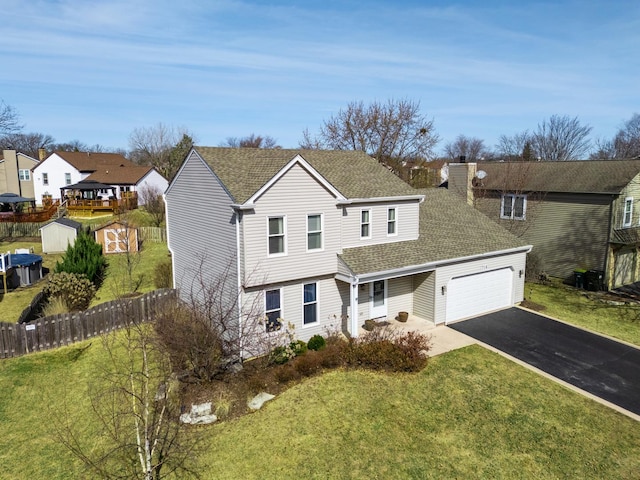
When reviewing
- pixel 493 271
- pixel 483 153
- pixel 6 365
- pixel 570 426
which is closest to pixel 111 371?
pixel 6 365

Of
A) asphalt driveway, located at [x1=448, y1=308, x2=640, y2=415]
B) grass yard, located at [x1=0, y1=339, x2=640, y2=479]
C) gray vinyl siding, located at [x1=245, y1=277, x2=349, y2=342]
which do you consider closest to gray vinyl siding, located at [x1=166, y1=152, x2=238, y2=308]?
gray vinyl siding, located at [x1=245, y1=277, x2=349, y2=342]

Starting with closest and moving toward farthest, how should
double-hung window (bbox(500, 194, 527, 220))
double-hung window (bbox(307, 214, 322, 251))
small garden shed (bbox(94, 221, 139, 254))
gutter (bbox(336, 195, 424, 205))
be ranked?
double-hung window (bbox(307, 214, 322, 251)) → gutter (bbox(336, 195, 424, 205)) → double-hung window (bbox(500, 194, 527, 220)) → small garden shed (bbox(94, 221, 139, 254))

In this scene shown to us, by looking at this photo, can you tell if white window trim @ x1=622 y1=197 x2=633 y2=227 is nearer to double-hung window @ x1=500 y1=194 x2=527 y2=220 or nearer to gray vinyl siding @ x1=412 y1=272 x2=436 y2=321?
double-hung window @ x1=500 y1=194 x2=527 y2=220

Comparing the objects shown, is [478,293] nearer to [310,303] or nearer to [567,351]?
[567,351]

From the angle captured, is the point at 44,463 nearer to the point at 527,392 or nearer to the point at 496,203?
the point at 527,392

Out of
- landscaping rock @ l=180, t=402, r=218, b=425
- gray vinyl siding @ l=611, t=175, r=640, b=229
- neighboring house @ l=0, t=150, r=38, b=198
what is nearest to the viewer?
landscaping rock @ l=180, t=402, r=218, b=425

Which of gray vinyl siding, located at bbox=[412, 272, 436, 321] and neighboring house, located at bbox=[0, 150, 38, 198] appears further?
neighboring house, located at bbox=[0, 150, 38, 198]

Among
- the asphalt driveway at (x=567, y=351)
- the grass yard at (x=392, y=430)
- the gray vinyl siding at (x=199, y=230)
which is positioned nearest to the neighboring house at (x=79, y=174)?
the gray vinyl siding at (x=199, y=230)
